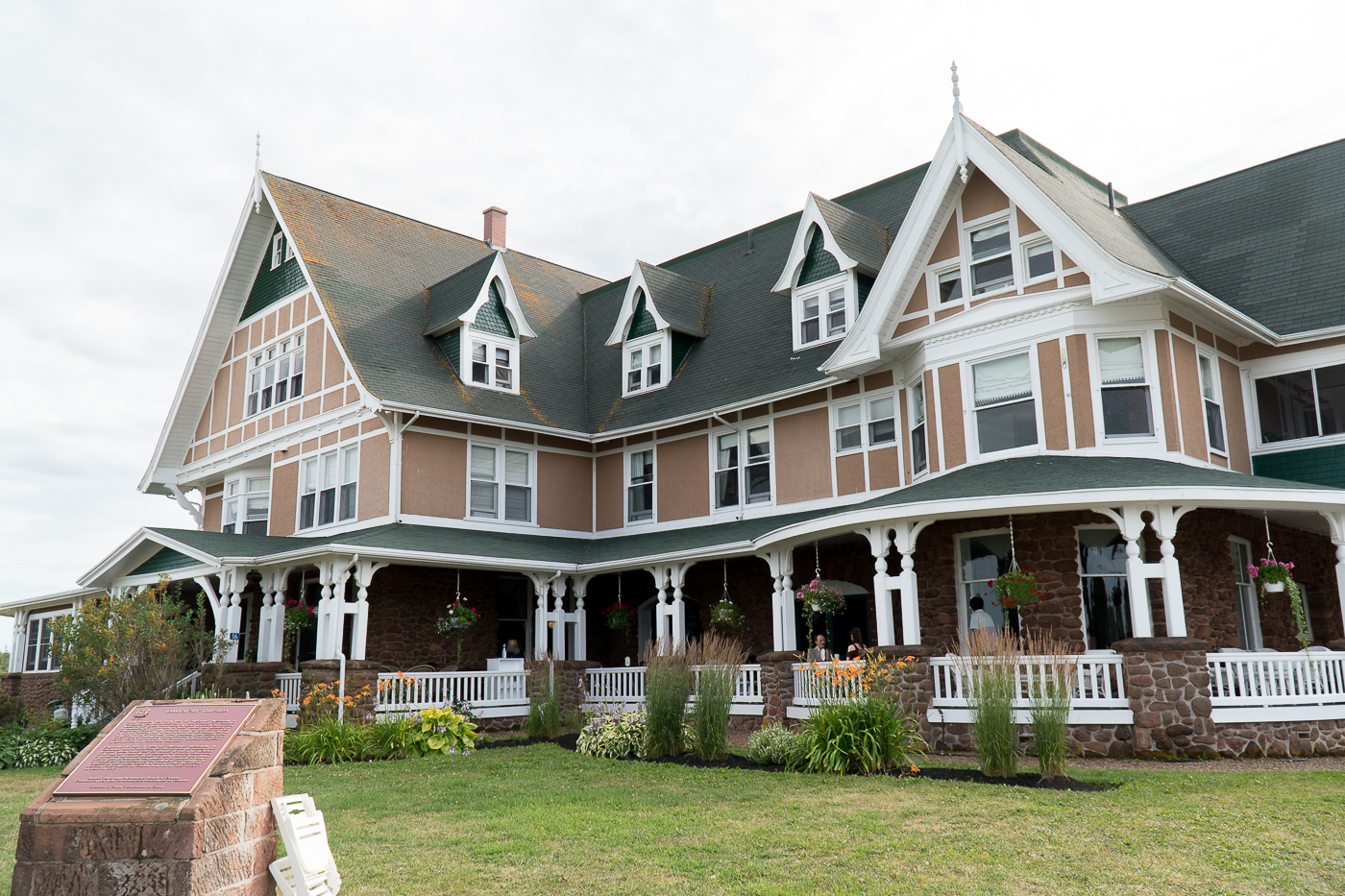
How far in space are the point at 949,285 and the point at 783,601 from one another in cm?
619

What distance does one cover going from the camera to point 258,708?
282 inches

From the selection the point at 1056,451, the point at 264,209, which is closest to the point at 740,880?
the point at 1056,451

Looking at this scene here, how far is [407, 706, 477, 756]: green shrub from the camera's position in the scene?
1614 cm

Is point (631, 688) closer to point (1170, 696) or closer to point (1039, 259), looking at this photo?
point (1170, 696)

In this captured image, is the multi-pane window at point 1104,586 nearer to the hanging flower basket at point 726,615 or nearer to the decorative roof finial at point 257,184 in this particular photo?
the hanging flower basket at point 726,615

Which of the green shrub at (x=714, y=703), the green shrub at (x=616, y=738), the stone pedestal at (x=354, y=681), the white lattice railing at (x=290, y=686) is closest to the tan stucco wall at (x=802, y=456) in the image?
the green shrub at (x=616, y=738)

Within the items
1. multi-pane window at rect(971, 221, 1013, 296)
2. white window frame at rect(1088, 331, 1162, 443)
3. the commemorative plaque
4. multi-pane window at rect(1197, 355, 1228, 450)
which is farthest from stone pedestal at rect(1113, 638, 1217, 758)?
the commemorative plaque

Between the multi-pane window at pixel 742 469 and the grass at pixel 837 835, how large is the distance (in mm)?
9355

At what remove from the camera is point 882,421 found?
1889cm

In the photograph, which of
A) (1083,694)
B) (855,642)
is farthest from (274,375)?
(1083,694)

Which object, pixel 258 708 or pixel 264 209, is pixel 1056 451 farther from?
pixel 264 209

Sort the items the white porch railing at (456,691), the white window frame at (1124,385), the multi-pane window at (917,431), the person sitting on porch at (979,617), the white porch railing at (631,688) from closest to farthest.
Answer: the white window frame at (1124,385) < the person sitting on porch at (979,617) < the white porch railing at (631,688) < the multi-pane window at (917,431) < the white porch railing at (456,691)

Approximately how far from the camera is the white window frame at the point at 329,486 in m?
21.9

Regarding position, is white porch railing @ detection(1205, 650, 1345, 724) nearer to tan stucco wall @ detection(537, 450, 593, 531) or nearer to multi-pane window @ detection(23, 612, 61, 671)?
tan stucco wall @ detection(537, 450, 593, 531)
